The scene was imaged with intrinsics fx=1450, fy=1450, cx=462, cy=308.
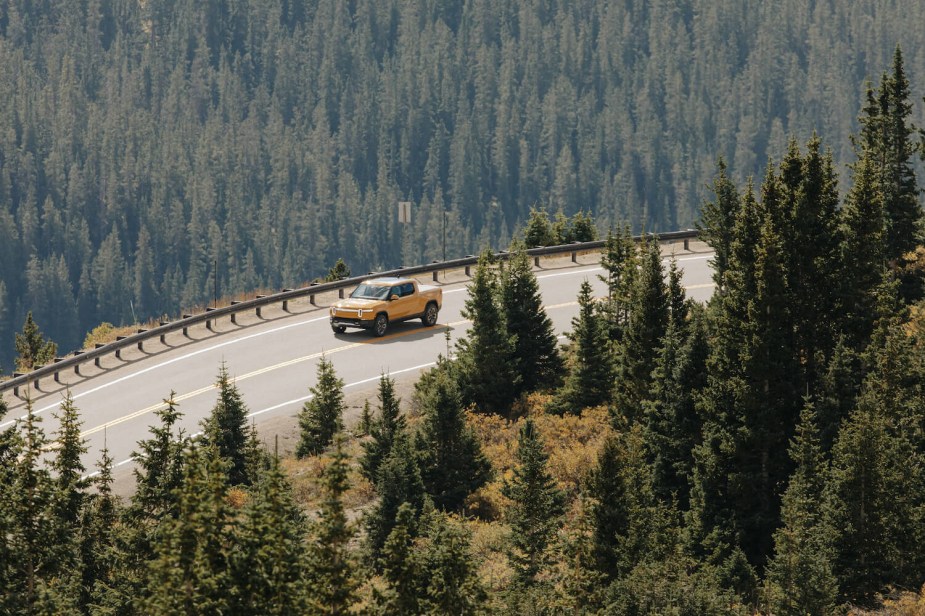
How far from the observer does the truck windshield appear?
157 ft

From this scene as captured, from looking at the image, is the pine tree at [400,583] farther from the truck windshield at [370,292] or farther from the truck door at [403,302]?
the truck windshield at [370,292]

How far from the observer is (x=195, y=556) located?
2077 cm

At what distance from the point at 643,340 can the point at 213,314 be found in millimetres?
19034

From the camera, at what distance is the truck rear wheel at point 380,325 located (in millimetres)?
47625

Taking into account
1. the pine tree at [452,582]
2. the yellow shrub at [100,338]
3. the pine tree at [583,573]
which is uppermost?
the pine tree at [452,582]

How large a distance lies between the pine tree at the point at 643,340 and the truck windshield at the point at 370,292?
540 inches

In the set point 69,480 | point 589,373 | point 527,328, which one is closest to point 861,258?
point 589,373

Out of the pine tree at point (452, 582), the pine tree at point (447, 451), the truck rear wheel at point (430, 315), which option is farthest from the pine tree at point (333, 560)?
the truck rear wheel at point (430, 315)

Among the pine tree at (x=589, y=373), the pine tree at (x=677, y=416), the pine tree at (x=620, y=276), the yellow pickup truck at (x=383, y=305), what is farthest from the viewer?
the yellow pickup truck at (x=383, y=305)

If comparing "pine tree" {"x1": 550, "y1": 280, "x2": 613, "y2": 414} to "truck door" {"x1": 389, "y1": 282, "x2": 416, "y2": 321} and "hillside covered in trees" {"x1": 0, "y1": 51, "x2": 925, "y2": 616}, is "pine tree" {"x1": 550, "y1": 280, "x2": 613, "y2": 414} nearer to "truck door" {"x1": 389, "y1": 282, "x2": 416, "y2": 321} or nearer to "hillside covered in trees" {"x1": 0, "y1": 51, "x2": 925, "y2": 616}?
"hillside covered in trees" {"x1": 0, "y1": 51, "x2": 925, "y2": 616}

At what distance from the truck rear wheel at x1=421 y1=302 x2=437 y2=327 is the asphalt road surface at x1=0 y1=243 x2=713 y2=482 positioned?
223mm

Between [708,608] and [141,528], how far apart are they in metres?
9.68

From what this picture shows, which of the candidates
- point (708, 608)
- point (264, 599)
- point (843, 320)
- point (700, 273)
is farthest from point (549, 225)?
point (264, 599)

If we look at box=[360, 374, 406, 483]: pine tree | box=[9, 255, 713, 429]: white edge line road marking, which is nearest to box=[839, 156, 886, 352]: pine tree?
box=[360, 374, 406, 483]: pine tree
